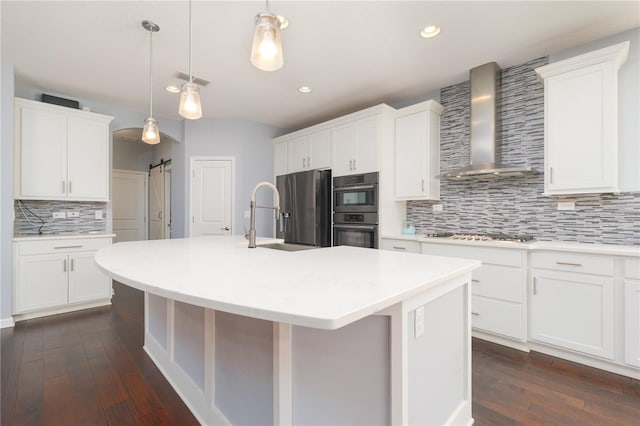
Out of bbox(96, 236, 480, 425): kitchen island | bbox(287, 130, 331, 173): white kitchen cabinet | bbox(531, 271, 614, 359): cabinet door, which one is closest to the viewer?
bbox(96, 236, 480, 425): kitchen island

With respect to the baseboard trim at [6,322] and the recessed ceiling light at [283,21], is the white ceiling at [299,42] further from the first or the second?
the baseboard trim at [6,322]

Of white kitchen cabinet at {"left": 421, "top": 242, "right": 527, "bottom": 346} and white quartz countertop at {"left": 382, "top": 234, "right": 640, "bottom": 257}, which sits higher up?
white quartz countertop at {"left": 382, "top": 234, "right": 640, "bottom": 257}

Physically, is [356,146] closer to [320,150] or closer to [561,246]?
[320,150]

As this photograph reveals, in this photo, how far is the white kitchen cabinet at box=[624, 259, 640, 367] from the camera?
6.48 feet

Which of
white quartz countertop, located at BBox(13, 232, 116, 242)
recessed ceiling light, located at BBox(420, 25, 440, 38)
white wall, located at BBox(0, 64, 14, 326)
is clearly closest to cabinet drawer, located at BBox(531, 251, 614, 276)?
recessed ceiling light, located at BBox(420, 25, 440, 38)

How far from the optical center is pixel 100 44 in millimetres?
2520

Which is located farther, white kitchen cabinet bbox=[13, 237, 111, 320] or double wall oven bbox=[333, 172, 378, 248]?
double wall oven bbox=[333, 172, 378, 248]

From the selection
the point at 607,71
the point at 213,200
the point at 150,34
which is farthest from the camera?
the point at 213,200

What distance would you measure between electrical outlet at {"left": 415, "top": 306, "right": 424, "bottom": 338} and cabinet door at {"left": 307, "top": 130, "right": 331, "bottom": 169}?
9.92ft

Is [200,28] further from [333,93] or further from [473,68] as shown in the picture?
[473,68]

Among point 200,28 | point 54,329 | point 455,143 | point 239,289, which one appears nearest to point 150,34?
point 200,28

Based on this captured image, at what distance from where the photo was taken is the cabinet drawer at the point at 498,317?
2.43 m

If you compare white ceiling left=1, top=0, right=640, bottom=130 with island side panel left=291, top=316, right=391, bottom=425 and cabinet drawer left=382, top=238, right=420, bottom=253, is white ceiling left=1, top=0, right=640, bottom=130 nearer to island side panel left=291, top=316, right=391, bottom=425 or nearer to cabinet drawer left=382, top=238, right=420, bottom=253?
cabinet drawer left=382, top=238, right=420, bottom=253

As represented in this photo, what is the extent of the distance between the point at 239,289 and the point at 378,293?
432 mm
